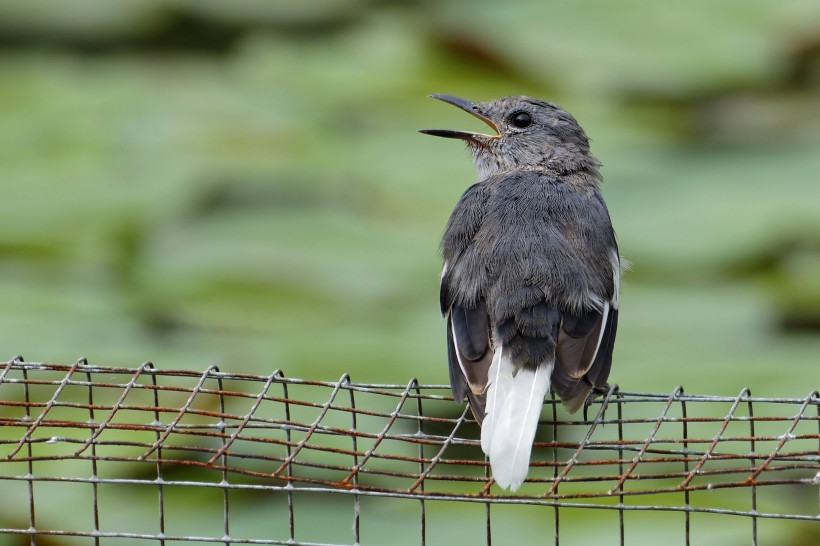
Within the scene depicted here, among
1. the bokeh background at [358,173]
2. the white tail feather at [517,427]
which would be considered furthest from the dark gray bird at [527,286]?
the bokeh background at [358,173]

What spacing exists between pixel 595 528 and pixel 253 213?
201 cm

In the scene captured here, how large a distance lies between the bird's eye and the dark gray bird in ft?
0.09

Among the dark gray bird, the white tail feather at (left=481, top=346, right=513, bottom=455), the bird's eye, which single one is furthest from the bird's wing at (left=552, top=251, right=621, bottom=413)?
the bird's eye

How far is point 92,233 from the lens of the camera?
4688mm

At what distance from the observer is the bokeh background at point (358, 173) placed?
439 cm

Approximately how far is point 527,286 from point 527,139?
1.00m

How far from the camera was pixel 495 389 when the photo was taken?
10.2 ft

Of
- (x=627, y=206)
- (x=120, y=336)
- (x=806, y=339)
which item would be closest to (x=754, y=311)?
(x=806, y=339)

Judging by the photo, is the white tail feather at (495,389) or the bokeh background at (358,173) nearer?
the white tail feather at (495,389)

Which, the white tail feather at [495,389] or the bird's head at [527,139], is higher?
the bird's head at [527,139]

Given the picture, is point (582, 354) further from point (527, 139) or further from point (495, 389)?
point (527, 139)

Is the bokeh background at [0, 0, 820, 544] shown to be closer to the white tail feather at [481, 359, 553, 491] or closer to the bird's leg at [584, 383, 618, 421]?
the bird's leg at [584, 383, 618, 421]

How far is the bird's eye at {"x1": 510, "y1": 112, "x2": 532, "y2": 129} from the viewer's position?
4.32 m

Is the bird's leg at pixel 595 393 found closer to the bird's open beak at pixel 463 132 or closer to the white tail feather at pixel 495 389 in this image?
the white tail feather at pixel 495 389
